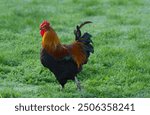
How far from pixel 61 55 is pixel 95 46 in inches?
112

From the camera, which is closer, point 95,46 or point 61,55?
point 61,55

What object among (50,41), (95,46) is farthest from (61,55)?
(95,46)

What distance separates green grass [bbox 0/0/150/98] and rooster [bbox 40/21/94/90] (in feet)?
1.10

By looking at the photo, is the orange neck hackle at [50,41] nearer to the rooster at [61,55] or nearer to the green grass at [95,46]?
the rooster at [61,55]

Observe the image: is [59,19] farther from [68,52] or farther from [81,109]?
[81,109]

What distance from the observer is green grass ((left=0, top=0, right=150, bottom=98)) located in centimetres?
781

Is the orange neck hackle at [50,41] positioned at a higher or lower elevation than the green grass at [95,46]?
higher

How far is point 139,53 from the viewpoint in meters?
9.60

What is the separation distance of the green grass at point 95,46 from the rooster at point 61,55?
336 mm

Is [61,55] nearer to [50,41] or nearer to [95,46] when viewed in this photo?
[50,41]

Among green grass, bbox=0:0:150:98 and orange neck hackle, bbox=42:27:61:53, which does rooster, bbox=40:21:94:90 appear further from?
green grass, bbox=0:0:150:98

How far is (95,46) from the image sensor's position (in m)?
10.1

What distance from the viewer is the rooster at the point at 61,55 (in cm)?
727

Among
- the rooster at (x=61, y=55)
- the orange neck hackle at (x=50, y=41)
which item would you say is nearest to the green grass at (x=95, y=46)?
the rooster at (x=61, y=55)
